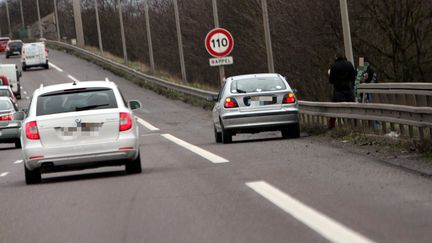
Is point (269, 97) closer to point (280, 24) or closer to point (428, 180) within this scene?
point (428, 180)

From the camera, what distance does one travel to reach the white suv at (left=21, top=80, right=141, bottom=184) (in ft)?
46.8

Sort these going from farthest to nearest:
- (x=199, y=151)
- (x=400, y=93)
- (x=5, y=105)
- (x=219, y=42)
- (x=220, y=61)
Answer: (x=220, y=61) → (x=219, y=42) → (x=5, y=105) → (x=199, y=151) → (x=400, y=93)

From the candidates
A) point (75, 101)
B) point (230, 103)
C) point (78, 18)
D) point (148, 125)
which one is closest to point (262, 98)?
point (230, 103)

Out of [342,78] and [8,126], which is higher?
[342,78]

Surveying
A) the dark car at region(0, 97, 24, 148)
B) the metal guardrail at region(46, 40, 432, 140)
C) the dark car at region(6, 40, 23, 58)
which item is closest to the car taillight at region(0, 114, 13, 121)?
the dark car at region(0, 97, 24, 148)

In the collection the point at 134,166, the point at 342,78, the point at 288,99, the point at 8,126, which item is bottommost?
the point at 8,126

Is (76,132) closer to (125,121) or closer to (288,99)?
(125,121)

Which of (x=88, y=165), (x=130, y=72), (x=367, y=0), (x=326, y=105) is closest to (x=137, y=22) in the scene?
(x=130, y=72)

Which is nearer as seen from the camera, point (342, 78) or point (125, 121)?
point (125, 121)

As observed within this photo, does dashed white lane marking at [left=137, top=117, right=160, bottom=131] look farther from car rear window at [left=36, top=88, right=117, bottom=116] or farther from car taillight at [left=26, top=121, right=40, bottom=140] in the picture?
car taillight at [left=26, top=121, right=40, bottom=140]

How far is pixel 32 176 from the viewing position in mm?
14797

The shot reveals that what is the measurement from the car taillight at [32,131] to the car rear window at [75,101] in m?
0.20

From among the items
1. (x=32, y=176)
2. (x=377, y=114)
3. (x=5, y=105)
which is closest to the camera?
(x=32, y=176)

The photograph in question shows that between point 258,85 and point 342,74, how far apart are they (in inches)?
102
